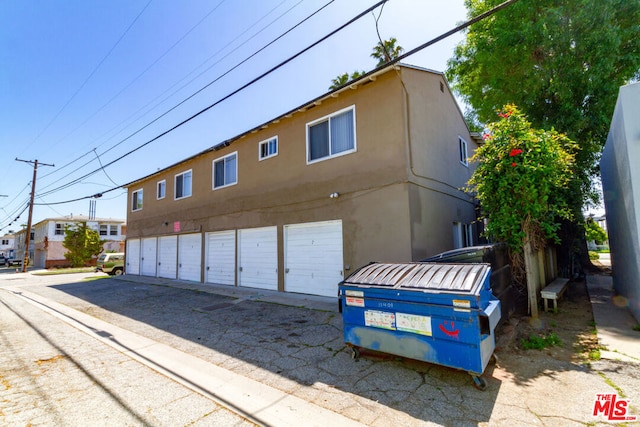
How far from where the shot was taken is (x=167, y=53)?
8.68 metres

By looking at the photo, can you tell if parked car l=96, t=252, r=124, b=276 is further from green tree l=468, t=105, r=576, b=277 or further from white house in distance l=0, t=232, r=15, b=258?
white house in distance l=0, t=232, r=15, b=258

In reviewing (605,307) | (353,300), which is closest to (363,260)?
(353,300)

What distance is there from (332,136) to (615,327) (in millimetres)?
7809

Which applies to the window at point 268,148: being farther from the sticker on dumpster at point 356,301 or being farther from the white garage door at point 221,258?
the sticker on dumpster at point 356,301

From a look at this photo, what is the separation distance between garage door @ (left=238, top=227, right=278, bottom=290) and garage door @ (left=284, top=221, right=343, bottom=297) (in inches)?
26.1

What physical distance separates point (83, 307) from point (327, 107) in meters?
10.1

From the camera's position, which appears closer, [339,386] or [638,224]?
[339,386]

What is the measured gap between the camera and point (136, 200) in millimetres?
19594

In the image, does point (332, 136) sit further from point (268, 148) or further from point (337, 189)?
point (268, 148)

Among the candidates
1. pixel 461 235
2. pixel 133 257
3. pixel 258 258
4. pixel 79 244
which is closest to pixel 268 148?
pixel 258 258

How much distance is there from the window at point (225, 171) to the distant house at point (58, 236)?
29.0 m

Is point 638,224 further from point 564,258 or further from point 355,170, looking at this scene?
Result: point 564,258

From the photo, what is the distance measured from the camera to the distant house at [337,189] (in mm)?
7906

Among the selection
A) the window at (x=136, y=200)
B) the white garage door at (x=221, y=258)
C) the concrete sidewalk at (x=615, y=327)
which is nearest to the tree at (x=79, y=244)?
the window at (x=136, y=200)
